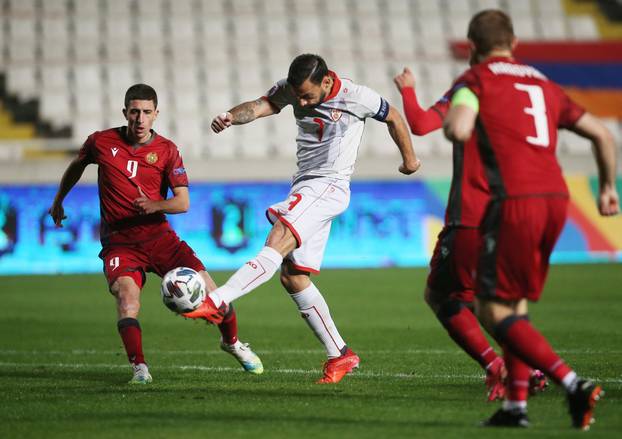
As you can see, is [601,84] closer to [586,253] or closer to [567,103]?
[586,253]

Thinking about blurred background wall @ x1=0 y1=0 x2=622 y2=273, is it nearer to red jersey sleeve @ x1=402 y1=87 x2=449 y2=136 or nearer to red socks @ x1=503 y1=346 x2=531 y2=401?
red jersey sleeve @ x1=402 y1=87 x2=449 y2=136

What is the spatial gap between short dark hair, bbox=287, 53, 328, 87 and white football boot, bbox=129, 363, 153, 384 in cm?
219

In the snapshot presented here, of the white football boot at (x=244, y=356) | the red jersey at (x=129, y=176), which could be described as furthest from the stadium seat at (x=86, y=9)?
the white football boot at (x=244, y=356)

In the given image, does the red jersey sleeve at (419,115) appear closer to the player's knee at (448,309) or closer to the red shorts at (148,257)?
the player's knee at (448,309)

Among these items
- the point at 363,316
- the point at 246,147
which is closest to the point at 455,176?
→ the point at 363,316

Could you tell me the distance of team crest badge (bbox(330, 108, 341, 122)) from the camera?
772 cm

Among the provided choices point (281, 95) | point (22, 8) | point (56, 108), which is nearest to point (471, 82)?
point (281, 95)

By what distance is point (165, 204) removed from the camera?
25.6ft

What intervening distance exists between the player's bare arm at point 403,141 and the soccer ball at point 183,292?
78.8 inches

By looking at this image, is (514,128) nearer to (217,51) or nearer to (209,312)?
(209,312)

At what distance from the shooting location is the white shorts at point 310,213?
733 cm

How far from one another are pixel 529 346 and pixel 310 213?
2.40 m

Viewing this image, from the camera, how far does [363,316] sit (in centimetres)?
1309

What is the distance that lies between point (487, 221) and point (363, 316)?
7.71 m
